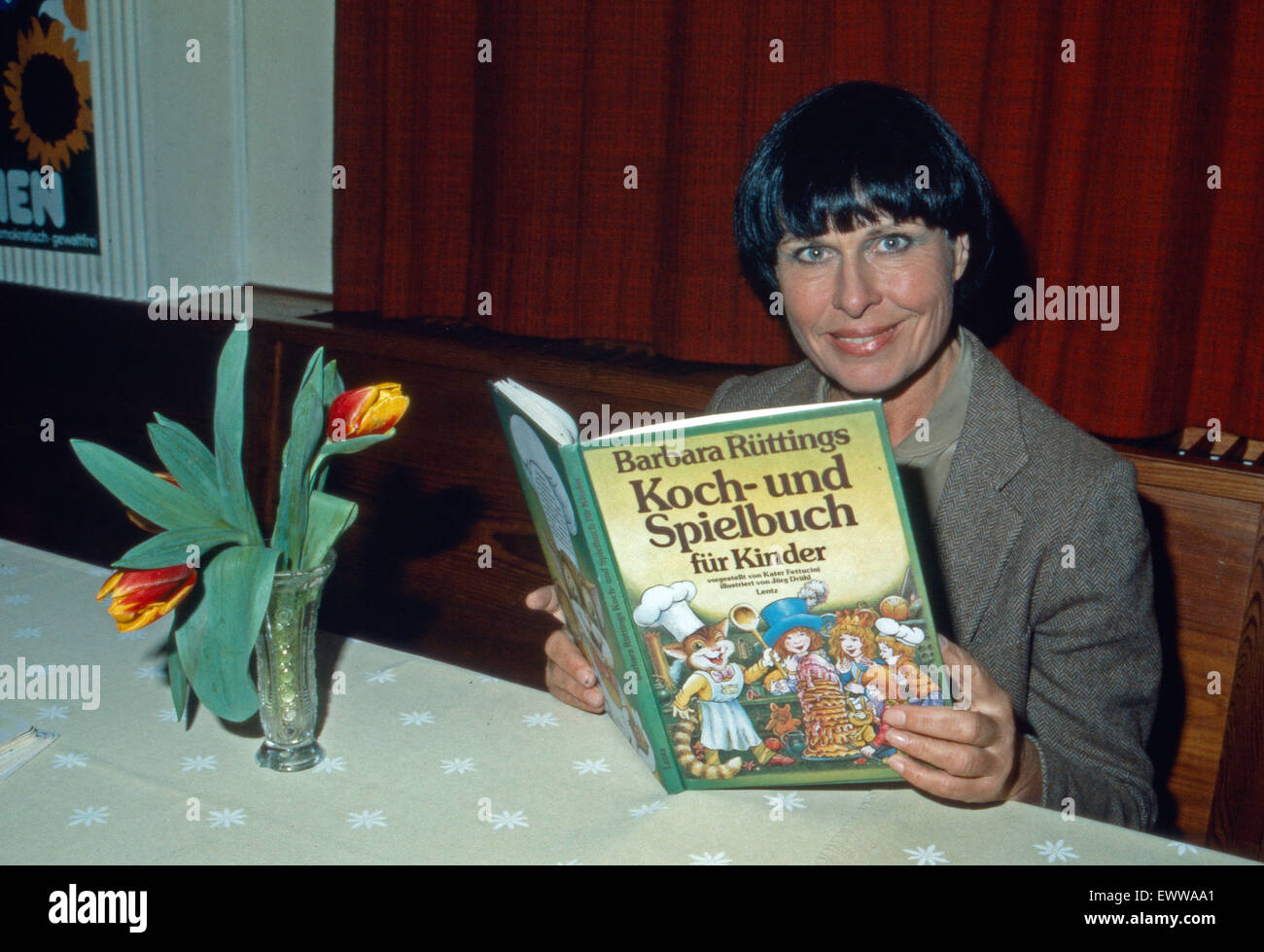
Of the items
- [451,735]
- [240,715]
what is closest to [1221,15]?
[451,735]

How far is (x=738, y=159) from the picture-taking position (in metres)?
1.68

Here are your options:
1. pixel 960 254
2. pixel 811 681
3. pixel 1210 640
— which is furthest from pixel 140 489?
→ pixel 1210 640

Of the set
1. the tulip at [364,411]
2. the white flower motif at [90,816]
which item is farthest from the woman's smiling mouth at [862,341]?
the white flower motif at [90,816]

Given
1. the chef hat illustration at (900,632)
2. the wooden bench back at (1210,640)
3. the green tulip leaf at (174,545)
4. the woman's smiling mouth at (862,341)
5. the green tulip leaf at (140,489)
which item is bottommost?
the wooden bench back at (1210,640)

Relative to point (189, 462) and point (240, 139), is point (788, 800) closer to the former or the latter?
point (189, 462)

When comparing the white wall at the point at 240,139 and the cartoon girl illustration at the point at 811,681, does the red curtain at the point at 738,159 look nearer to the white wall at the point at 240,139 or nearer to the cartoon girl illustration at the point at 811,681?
the white wall at the point at 240,139

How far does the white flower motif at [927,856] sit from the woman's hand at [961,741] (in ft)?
0.14

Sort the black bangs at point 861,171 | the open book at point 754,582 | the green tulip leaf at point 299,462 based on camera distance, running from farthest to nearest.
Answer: the black bangs at point 861,171 → the green tulip leaf at point 299,462 → the open book at point 754,582

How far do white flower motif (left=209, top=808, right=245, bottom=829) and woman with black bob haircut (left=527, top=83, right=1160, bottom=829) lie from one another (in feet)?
1.00

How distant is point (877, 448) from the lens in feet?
2.29

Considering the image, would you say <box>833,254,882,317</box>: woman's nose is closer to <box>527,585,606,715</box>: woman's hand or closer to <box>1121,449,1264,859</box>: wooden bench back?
<box>527,585,606,715</box>: woman's hand

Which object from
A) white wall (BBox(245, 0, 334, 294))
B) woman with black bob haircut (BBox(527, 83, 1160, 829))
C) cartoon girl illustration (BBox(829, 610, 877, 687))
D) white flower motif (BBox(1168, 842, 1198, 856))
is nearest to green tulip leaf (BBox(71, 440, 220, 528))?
woman with black bob haircut (BBox(527, 83, 1160, 829))

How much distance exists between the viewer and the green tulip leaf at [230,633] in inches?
30.7
